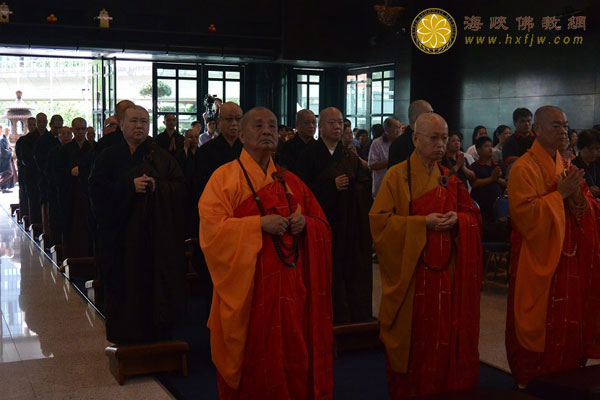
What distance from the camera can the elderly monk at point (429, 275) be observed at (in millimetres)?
3361

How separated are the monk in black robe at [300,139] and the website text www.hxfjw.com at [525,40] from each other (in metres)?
6.52

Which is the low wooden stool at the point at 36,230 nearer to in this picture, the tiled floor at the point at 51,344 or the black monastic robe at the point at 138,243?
the tiled floor at the point at 51,344

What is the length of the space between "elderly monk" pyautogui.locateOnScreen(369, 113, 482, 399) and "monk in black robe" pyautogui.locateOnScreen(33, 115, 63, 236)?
19.9 feet

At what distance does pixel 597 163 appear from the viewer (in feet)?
16.8

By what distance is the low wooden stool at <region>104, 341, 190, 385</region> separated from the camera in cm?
399

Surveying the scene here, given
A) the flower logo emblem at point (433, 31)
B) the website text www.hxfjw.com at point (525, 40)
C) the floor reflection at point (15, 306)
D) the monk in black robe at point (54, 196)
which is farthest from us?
the flower logo emblem at point (433, 31)

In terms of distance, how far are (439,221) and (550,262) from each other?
714mm

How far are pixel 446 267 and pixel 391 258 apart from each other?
0.90 feet

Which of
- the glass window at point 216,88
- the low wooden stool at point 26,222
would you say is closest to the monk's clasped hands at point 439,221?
the low wooden stool at point 26,222

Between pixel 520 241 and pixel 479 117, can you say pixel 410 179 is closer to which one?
pixel 520 241

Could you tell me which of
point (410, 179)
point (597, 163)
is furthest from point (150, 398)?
point (597, 163)

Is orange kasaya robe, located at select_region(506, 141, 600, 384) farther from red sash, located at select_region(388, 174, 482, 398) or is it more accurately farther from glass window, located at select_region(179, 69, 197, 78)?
glass window, located at select_region(179, 69, 197, 78)

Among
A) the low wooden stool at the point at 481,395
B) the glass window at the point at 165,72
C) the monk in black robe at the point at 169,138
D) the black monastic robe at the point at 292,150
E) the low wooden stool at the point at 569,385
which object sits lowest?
the low wooden stool at the point at 569,385

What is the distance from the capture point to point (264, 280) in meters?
3.00
